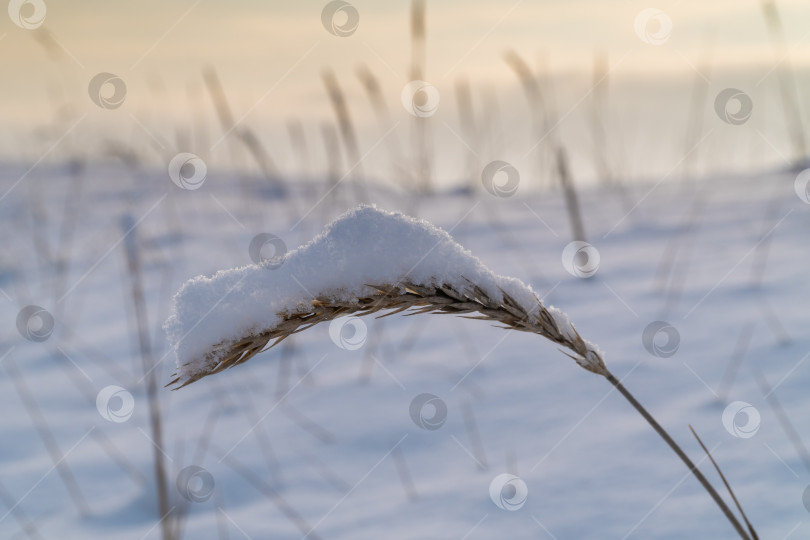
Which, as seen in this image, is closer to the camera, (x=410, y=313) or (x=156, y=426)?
(x=410, y=313)

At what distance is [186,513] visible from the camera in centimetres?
172

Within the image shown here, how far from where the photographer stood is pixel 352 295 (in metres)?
0.89

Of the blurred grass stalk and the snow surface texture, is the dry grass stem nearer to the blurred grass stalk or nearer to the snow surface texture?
the snow surface texture

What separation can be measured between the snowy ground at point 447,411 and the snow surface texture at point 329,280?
19 cm

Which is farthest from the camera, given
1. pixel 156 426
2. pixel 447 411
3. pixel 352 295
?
pixel 447 411

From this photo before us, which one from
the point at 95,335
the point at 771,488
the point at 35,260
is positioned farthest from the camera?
the point at 35,260

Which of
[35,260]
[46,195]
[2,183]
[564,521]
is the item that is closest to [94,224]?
[35,260]

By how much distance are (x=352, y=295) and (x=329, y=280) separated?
0.04 m

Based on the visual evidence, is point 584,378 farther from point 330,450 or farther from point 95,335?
point 95,335

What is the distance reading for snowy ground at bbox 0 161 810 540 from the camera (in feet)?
5.31

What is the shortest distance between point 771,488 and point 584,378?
2.14ft

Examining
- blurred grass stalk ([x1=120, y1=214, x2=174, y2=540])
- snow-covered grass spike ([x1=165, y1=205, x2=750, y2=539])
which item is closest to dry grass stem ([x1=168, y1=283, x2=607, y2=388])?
snow-covered grass spike ([x1=165, y1=205, x2=750, y2=539])

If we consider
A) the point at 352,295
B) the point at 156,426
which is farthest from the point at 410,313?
the point at 156,426

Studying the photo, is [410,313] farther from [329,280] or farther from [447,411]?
[447,411]
